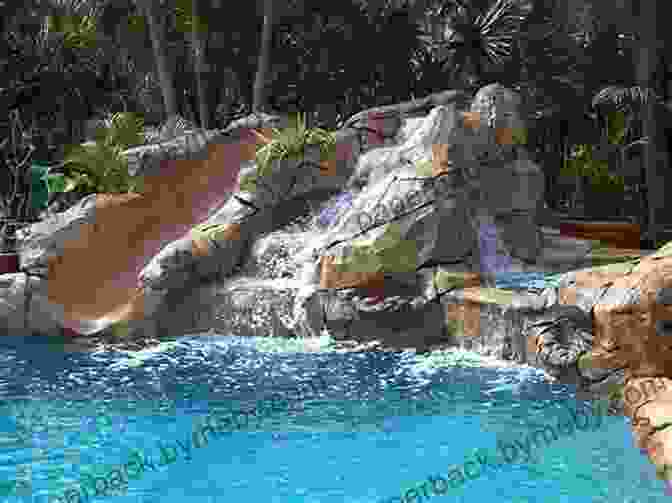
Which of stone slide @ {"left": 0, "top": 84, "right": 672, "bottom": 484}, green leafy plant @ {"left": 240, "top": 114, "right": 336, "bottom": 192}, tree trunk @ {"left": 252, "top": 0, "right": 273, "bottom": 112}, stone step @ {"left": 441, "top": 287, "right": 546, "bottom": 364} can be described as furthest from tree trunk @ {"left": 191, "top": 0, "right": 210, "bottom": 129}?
stone step @ {"left": 441, "top": 287, "right": 546, "bottom": 364}

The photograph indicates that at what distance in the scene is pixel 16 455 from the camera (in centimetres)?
718

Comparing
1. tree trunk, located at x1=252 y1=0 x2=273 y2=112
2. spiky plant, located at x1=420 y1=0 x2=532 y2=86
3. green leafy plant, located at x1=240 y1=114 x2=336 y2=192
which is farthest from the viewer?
spiky plant, located at x1=420 y1=0 x2=532 y2=86

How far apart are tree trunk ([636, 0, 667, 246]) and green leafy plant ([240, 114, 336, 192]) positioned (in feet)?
22.5

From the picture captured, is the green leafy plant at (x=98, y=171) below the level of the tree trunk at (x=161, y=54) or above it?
below

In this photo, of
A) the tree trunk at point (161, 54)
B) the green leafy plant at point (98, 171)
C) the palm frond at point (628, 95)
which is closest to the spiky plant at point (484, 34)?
the palm frond at point (628, 95)

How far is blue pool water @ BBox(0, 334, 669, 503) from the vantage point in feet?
20.4

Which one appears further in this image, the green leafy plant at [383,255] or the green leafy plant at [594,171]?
the green leafy plant at [594,171]

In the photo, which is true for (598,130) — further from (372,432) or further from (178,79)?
(372,432)

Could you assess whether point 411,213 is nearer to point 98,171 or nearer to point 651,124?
point 98,171

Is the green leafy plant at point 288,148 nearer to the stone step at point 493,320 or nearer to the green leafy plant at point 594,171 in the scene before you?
the stone step at point 493,320

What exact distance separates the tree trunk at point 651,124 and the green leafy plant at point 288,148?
6.87 m

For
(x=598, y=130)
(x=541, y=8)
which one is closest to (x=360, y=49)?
(x=541, y=8)

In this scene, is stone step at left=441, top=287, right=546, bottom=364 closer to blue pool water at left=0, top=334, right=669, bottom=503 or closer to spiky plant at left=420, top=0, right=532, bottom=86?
blue pool water at left=0, top=334, right=669, bottom=503

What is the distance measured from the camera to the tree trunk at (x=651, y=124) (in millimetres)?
17016
